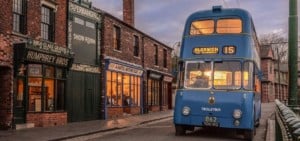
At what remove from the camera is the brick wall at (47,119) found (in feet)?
65.7

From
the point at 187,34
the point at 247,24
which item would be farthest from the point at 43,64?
the point at 247,24

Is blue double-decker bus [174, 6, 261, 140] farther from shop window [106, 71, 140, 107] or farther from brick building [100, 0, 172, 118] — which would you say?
shop window [106, 71, 140, 107]

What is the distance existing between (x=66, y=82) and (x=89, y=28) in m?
4.29

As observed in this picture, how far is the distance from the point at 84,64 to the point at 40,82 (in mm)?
4761

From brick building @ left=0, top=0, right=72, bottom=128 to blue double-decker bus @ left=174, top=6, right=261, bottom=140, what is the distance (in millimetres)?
7135

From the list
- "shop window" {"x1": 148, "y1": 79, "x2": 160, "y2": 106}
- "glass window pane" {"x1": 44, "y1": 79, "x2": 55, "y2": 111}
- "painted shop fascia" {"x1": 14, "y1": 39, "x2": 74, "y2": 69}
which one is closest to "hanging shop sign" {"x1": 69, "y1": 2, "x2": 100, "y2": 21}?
"painted shop fascia" {"x1": 14, "y1": 39, "x2": 74, "y2": 69}

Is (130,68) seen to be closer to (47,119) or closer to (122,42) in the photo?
(122,42)

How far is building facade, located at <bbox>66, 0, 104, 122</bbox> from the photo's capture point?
78.0ft

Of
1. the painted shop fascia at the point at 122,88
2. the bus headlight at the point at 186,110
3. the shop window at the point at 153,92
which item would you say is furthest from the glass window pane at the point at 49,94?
the shop window at the point at 153,92

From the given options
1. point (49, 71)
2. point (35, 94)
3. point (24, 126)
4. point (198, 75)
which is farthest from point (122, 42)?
point (198, 75)

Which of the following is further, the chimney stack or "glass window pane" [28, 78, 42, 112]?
the chimney stack

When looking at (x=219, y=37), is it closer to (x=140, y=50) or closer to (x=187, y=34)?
(x=187, y=34)

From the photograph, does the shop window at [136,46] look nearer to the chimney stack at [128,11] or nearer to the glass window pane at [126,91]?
the chimney stack at [128,11]

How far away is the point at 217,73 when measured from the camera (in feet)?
51.5
